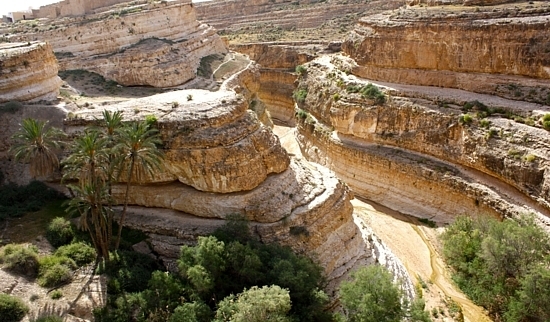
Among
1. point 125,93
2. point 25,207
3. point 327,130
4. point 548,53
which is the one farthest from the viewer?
point 327,130

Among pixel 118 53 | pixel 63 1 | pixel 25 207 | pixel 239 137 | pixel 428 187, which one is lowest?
pixel 428 187

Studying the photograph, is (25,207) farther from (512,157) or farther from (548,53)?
(548,53)

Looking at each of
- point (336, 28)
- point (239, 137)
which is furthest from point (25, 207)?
point (336, 28)

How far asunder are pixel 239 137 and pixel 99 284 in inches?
349

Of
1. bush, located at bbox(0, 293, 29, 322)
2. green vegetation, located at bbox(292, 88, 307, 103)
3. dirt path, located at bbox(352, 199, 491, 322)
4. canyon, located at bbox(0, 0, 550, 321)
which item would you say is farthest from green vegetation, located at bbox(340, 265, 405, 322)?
green vegetation, located at bbox(292, 88, 307, 103)

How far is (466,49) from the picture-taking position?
3347 centimetres

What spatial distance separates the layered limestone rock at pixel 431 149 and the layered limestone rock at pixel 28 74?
20980 mm

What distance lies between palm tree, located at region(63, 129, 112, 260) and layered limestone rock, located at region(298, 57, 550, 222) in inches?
831

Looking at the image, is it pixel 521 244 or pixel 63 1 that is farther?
pixel 63 1

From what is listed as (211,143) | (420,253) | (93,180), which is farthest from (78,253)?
(420,253)

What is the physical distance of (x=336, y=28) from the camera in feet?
209

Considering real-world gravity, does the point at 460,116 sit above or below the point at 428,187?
above

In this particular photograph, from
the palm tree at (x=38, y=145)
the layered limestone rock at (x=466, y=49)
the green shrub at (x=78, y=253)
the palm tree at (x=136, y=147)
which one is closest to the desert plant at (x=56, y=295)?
the green shrub at (x=78, y=253)

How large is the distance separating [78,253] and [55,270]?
1.57 metres
